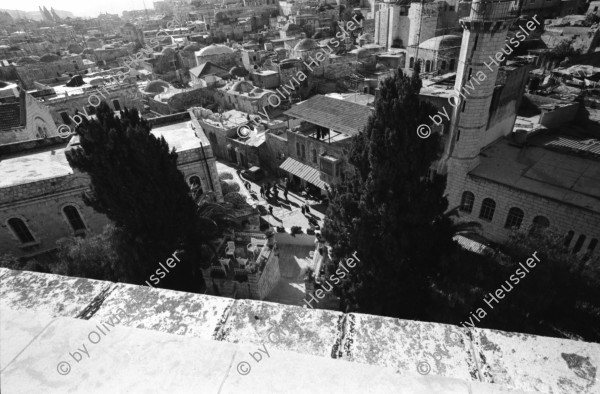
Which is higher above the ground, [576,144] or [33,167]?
[33,167]

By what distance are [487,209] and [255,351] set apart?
53.5ft

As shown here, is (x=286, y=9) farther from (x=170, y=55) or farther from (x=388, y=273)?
(x=388, y=273)

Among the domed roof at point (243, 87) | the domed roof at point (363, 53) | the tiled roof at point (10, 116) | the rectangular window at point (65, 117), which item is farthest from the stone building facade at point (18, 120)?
the domed roof at point (363, 53)

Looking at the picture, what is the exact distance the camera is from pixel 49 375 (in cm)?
177

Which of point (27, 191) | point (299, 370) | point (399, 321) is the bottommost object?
point (27, 191)

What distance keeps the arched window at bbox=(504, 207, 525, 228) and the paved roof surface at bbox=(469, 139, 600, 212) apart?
3.89 ft

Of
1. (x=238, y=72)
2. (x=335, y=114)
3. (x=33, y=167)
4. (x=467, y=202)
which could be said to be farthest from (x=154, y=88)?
(x=467, y=202)

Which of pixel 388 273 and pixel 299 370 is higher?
pixel 299 370

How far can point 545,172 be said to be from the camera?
14.3 meters

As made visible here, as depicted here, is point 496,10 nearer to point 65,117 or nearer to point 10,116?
point 10,116

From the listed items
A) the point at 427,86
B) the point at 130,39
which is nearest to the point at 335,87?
the point at 427,86

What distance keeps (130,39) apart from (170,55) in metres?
63.7

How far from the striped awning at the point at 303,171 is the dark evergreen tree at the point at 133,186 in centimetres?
1029

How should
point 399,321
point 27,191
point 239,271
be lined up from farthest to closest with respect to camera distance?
1. point 27,191
2. point 239,271
3. point 399,321
